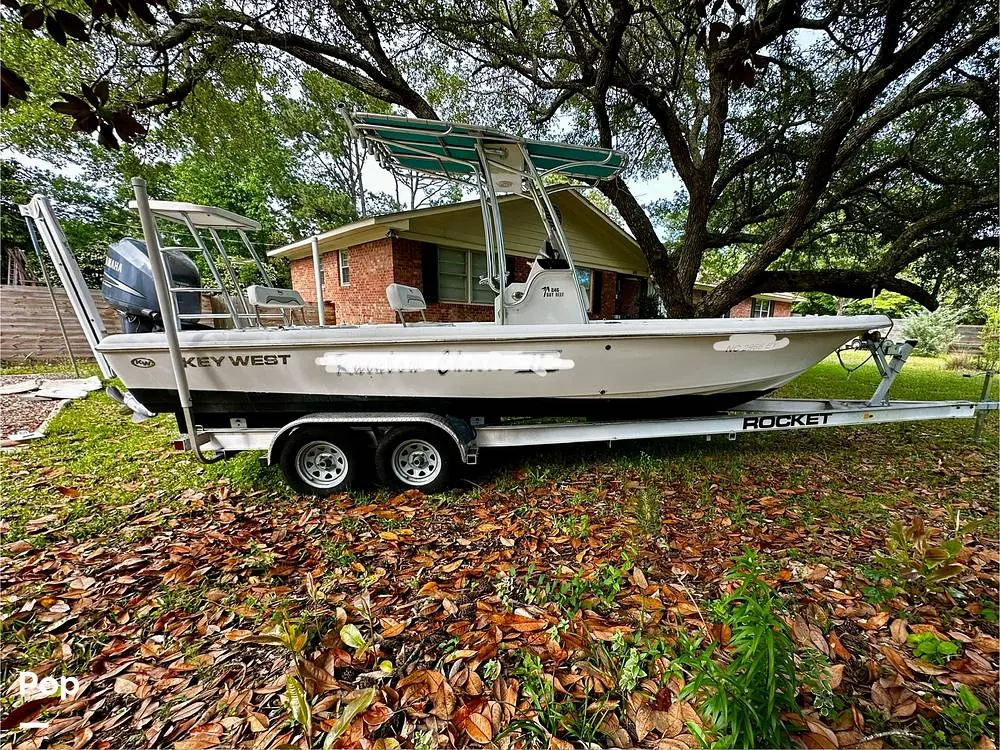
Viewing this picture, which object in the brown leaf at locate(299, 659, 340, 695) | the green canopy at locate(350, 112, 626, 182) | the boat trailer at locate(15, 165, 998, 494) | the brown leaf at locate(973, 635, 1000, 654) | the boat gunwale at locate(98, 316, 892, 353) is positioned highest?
the green canopy at locate(350, 112, 626, 182)

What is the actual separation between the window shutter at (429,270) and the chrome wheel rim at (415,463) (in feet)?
20.8

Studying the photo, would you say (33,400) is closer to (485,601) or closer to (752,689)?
(485,601)

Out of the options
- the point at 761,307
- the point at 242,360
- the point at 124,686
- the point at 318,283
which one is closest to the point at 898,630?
the point at 124,686

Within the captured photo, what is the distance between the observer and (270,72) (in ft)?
24.8

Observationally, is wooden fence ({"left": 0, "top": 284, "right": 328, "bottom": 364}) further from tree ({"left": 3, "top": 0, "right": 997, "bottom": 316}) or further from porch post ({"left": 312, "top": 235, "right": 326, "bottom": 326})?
porch post ({"left": 312, "top": 235, "right": 326, "bottom": 326})

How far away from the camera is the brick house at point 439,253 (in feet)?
28.3

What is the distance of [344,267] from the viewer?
10.2 m

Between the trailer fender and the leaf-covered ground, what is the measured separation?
42cm

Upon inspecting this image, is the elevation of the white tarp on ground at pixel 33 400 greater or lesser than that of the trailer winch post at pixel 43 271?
lesser

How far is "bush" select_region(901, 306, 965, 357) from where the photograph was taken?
1511 centimetres

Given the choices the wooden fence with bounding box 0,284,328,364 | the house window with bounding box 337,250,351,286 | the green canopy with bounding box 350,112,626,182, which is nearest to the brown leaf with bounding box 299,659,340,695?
the green canopy with bounding box 350,112,626,182

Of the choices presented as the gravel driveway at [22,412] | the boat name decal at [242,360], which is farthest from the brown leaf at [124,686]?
the gravel driveway at [22,412]

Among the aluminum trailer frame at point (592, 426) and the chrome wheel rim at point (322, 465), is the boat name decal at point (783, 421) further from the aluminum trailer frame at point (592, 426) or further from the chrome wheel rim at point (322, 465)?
the chrome wheel rim at point (322, 465)

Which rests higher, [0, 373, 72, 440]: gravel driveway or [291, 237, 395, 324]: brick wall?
[291, 237, 395, 324]: brick wall
